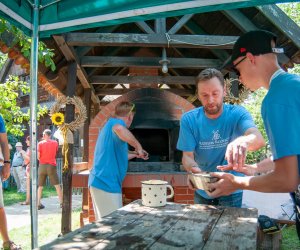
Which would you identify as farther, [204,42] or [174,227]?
[204,42]

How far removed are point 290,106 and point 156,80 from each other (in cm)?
630

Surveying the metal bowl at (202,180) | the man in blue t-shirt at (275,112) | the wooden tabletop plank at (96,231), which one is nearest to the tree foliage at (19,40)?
the wooden tabletop plank at (96,231)

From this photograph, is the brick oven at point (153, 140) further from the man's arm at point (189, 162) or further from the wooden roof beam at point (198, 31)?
the man's arm at point (189, 162)

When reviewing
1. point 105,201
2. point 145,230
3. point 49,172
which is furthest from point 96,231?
point 49,172

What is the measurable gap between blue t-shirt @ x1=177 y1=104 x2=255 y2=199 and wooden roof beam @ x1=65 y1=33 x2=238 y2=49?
2.86m

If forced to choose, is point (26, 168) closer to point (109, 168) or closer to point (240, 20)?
point (240, 20)

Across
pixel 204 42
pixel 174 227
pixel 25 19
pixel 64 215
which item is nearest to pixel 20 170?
pixel 64 215

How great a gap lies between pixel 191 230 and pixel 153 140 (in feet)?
17.3

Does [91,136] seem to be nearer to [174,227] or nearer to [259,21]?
[259,21]

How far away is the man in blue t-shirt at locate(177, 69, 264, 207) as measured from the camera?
2598 millimetres

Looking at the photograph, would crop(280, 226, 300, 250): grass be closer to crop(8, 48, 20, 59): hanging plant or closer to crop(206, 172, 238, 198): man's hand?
crop(206, 172, 238, 198): man's hand

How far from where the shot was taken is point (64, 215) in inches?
211

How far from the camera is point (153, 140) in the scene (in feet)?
22.6

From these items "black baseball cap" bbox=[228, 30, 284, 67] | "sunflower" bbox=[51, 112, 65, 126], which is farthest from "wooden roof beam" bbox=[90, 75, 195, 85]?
"black baseball cap" bbox=[228, 30, 284, 67]
